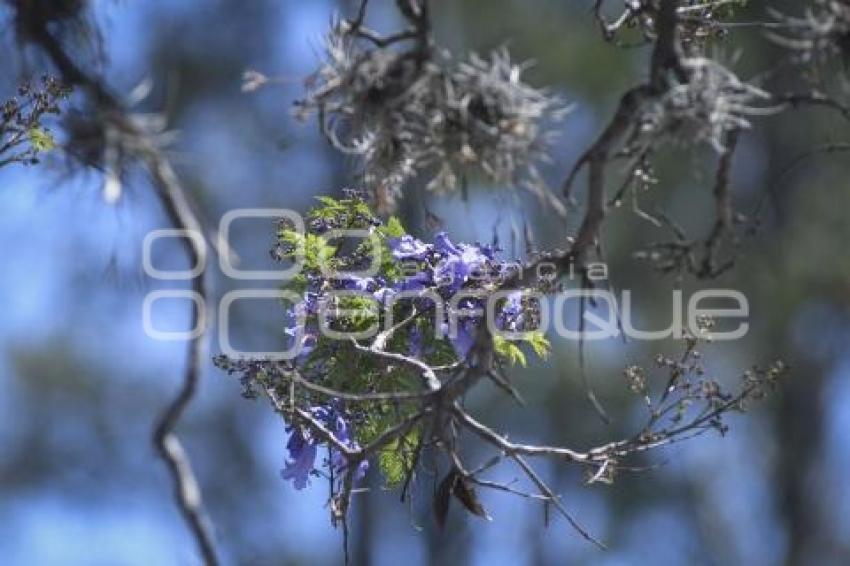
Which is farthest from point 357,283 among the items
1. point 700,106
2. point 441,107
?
point 700,106

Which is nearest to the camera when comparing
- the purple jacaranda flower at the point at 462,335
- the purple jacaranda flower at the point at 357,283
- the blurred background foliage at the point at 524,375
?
the purple jacaranda flower at the point at 462,335

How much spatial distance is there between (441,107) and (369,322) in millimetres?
696

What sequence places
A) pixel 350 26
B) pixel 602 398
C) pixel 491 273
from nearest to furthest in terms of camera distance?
1. pixel 350 26
2. pixel 491 273
3. pixel 602 398

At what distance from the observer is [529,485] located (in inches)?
318

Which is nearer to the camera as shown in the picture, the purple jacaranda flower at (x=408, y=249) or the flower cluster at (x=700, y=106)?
the flower cluster at (x=700, y=106)

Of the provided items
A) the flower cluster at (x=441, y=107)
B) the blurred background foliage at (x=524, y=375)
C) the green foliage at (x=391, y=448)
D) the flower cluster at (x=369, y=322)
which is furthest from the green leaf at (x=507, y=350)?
the blurred background foliage at (x=524, y=375)

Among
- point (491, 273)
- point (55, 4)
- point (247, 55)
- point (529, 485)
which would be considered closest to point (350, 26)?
point (55, 4)

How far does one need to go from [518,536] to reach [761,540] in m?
1.24

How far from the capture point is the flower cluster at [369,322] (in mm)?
2457

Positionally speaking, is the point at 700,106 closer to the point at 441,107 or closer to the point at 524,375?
the point at 441,107

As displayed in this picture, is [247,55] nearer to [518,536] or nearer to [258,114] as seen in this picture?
[258,114]

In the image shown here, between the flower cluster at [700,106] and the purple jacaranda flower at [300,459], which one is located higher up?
the flower cluster at [700,106]

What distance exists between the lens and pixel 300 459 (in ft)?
8.51

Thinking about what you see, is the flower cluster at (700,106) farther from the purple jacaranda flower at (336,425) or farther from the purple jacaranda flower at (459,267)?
the purple jacaranda flower at (336,425)
